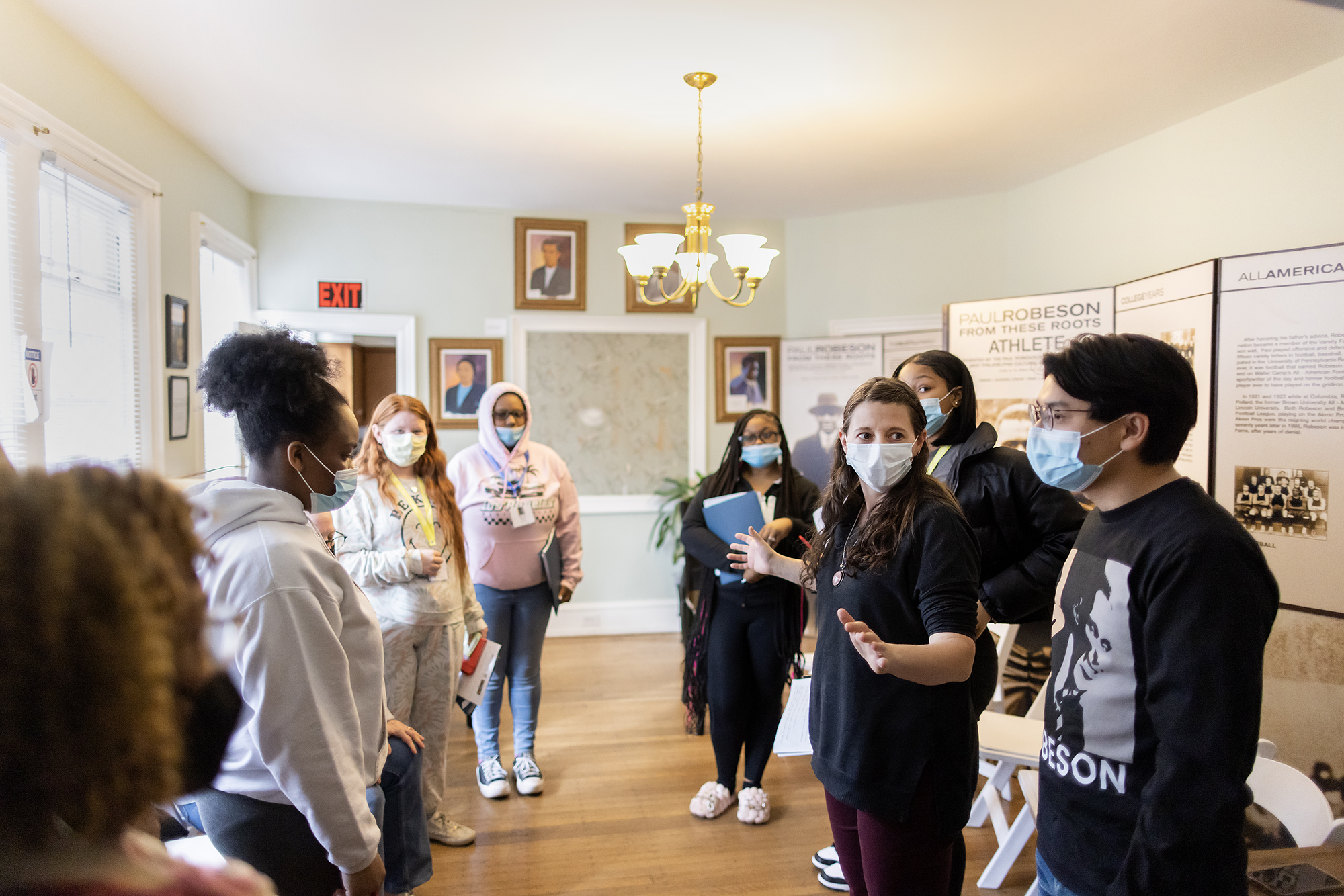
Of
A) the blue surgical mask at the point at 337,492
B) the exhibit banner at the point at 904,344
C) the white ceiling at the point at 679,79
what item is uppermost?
the white ceiling at the point at 679,79

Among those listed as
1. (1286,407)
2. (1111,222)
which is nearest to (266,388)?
(1286,407)

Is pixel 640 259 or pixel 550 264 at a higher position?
pixel 550 264

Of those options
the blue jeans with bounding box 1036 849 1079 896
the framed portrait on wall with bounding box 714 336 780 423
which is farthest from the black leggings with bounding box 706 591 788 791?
the framed portrait on wall with bounding box 714 336 780 423

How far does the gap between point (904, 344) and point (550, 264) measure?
243 centimetres

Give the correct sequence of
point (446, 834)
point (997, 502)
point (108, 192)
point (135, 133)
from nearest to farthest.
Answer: point (997, 502) → point (446, 834) → point (108, 192) → point (135, 133)

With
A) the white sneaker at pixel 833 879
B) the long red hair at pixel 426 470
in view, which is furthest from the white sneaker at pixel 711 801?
the long red hair at pixel 426 470

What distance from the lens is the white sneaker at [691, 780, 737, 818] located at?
2914mm

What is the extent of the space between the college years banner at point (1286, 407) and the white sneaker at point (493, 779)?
120 inches

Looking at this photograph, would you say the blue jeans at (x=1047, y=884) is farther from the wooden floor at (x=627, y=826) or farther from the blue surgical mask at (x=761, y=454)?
the blue surgical mask at (x=761, y=454)

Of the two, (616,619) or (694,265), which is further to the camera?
(616,619)

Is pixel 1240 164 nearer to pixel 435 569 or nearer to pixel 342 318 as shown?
pixel 435 569

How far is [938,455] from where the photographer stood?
7.38ft

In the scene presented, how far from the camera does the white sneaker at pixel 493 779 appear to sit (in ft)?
10.1

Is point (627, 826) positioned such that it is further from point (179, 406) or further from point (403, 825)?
point (179, 406)
